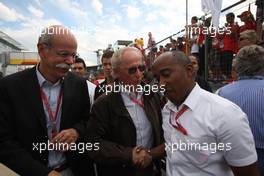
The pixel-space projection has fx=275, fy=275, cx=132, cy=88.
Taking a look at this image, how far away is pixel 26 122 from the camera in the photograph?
2018mm

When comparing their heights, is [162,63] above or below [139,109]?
above

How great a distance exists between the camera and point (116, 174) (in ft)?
7.54

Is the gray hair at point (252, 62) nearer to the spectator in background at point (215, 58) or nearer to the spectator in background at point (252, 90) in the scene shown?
the spectator in background at point (252, 90)

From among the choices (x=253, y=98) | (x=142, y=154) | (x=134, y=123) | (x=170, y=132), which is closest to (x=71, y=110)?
(x=134, y=123)

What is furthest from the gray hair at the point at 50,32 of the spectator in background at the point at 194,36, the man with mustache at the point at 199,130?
the spectator in background at the point at 194,36

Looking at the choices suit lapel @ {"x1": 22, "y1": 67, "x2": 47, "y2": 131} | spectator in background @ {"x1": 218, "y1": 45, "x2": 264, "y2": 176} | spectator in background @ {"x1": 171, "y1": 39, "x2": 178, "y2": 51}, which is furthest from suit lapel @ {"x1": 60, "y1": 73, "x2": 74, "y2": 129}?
spectator in background @ {"x1": 171, "y1": 39, "x2": 178, "y2": 51}

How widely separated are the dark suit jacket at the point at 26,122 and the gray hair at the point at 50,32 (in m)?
0.29

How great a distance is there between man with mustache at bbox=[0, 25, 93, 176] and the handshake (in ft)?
1.50

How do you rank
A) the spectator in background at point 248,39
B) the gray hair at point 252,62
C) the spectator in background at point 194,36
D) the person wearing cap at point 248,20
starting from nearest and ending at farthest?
the gray hair at point 252,62
the spectator in background at point 248,39
the person wearing cap at point 248,20
the spectator in background at point 194,36

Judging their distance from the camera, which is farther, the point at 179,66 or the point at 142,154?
the point at 142,154

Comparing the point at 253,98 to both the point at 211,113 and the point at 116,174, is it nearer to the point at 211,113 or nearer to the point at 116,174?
the point at 211,113

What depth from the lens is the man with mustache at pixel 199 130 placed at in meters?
1.67

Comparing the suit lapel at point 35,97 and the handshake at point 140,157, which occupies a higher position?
the suit lapel at point 35,97

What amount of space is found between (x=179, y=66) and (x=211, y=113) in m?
0.39
